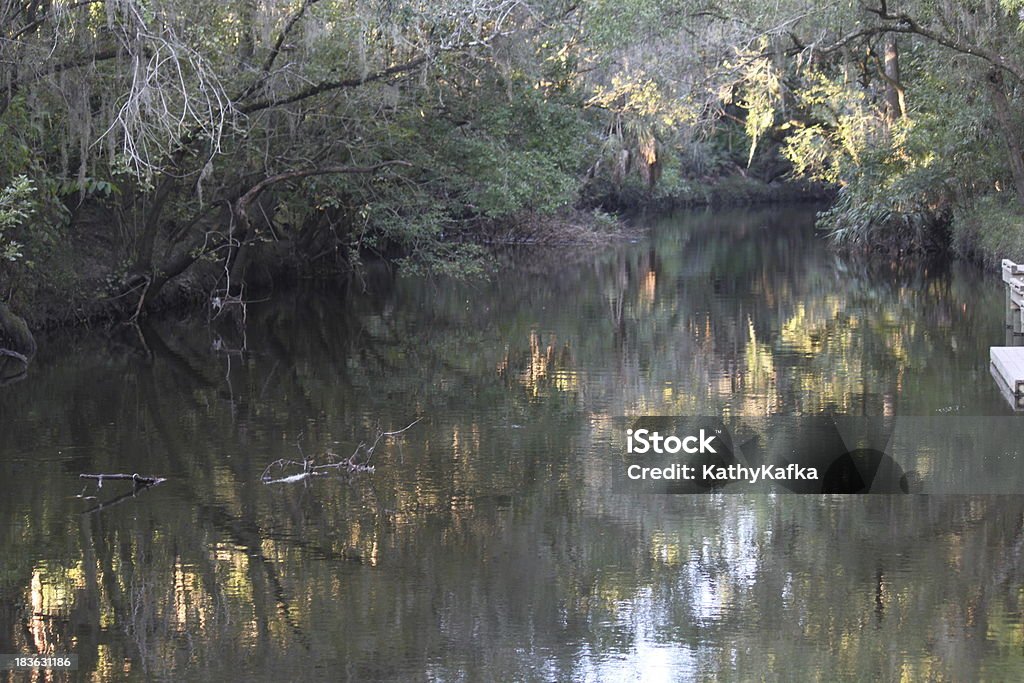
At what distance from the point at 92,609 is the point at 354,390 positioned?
24.4 ft

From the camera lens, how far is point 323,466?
10.4 metres

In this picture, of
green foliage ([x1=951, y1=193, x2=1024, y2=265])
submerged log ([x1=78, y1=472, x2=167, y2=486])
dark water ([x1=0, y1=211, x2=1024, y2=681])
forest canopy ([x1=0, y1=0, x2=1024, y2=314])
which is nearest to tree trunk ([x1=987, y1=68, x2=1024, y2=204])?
forest canopy ([x1=0, y1=0, x2=1024, y2=314])

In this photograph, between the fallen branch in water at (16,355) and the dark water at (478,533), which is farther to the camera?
the fallen branch in water at (16,355)

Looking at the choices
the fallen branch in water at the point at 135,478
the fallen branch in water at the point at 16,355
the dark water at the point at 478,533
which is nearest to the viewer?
the dark water at the point at 478,533

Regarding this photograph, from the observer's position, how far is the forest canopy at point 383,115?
52.0 ft

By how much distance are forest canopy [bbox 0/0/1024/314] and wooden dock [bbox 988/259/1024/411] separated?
363 centimetres

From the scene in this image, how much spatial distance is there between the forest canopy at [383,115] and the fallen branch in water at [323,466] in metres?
4.01

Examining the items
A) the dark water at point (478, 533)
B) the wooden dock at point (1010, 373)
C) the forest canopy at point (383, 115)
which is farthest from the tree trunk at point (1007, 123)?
the wooden dock at point (1010, 373)

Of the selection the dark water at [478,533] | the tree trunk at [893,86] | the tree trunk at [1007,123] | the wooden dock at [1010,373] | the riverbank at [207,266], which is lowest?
the dark water at [478,533]

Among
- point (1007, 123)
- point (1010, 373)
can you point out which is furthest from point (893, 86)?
point (1010, 373)

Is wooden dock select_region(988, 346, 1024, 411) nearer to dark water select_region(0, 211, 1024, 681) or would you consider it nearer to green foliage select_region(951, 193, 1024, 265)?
dark water select_region(0, 211, 1024, 681)

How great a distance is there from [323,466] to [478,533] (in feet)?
7.11

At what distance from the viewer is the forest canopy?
15.9 metres

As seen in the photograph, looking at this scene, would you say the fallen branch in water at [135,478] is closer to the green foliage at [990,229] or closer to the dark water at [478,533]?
the dark water at [478,533]
